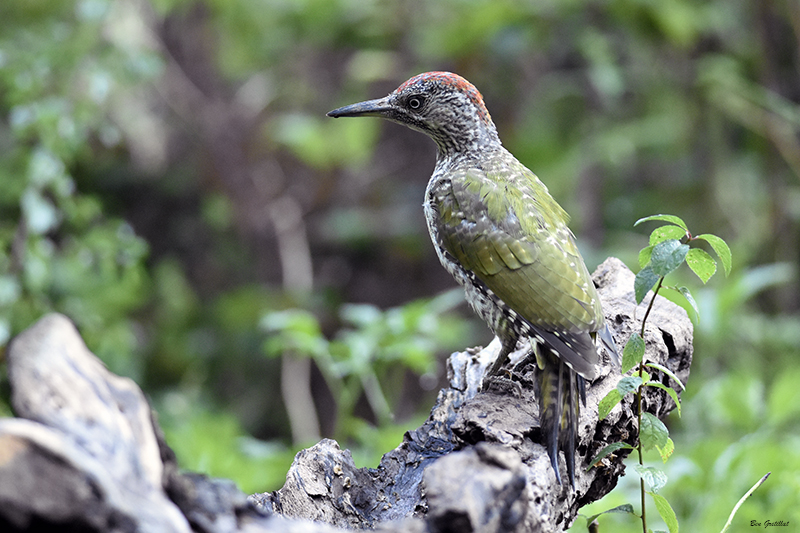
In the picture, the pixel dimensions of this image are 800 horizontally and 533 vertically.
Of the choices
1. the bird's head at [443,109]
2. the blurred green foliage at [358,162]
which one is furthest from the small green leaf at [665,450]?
the blurred green foliage at [358,162]

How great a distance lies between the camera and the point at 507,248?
2.68 m

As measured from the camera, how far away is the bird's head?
127 inches

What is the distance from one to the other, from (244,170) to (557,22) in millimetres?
3063

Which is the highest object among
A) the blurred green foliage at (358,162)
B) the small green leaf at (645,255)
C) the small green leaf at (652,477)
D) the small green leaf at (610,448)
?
the blurred green foliage at (358,162)

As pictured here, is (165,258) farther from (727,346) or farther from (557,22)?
(727,346)

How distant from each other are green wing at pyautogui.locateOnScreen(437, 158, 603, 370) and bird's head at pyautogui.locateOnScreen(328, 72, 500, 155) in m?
0.28

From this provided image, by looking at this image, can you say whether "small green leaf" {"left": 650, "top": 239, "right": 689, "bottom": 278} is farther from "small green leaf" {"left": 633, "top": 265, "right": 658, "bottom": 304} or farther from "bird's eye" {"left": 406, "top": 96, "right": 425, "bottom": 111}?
"bird's eye" {"left": 406, "top": 96, "right": 425, "bottom": 111}

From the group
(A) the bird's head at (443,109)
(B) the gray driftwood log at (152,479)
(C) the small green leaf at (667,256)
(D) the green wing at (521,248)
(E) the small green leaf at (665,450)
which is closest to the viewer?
(B) the gray driftwood log at (152,479)

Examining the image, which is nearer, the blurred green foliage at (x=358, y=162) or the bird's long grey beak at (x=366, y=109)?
the bird's long grey beak at (x=366, y=109)

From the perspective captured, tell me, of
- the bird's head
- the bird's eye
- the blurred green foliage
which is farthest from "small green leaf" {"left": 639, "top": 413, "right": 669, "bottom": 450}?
the blurred green foliage

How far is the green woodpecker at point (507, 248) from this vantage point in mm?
2311

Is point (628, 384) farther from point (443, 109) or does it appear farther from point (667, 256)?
point (443, 109)

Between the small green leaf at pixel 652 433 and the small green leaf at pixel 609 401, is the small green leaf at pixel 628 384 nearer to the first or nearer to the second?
the small green leaf at pixel 609 401

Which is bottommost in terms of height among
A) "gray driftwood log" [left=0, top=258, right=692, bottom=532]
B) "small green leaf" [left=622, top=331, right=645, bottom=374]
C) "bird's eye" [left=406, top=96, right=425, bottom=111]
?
"gray driftwood log" [left=0, top=258, right=692, bottom=532]
